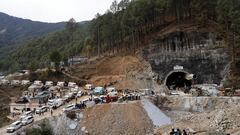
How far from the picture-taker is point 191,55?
2479 inches

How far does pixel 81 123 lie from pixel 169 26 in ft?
106

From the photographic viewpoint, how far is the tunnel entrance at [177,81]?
62.7m

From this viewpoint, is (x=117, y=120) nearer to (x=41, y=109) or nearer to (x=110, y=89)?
(x=41, y=109)

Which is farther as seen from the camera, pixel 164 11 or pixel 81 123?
pixel 164 11

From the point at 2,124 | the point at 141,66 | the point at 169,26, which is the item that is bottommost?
the point at 2,124

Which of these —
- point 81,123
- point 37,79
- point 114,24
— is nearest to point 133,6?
point 114,24

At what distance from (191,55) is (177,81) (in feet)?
17.0

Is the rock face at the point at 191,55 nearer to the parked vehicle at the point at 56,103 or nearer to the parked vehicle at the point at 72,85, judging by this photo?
the parked vehicle at the point at 72,85

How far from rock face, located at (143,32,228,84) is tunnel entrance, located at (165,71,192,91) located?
4.08 ft

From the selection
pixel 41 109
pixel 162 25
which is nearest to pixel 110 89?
pixel 41 109

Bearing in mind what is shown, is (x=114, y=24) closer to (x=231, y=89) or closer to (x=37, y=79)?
(x=37, y=79)

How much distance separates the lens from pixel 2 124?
160ft

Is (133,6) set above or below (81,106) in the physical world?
above

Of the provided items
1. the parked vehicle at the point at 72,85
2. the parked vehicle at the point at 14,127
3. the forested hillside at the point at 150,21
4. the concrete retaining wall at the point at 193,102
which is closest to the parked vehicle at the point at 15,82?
the forested hillside at the point at 150,21
